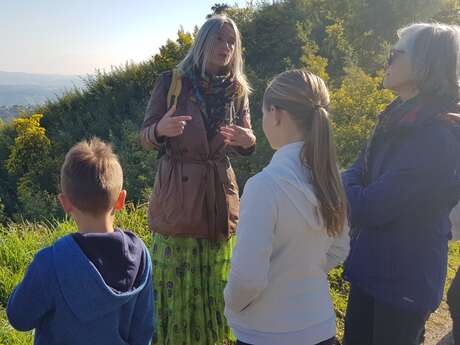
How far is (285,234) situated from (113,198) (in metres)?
0.63

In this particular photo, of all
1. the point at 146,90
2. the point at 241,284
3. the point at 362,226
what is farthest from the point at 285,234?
the point at 146,90

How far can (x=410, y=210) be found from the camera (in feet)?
6.21

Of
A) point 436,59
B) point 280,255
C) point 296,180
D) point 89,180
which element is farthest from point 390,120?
point 89,180

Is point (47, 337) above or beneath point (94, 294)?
beneath

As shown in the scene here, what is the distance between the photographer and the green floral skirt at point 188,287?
257 centimetres

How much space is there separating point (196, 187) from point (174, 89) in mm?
555

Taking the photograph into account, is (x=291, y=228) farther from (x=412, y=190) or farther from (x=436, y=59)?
(x=436, y=59)

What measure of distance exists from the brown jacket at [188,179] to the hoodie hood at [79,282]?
3.15ft

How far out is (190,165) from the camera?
99.2 inches

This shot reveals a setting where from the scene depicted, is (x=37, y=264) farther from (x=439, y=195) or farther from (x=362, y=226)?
(x=439, y=195)

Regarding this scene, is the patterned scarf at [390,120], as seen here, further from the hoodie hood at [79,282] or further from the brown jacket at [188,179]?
the hoodie hood at [79,282]

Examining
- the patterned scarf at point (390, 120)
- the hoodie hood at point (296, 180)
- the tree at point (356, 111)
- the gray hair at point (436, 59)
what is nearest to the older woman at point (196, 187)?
the patterned scarf at point (390, 120)

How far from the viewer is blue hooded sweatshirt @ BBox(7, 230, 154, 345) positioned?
1.51 meters

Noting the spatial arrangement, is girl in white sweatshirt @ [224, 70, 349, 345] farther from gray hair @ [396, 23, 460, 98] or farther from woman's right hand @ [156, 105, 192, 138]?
woman's right hand @ [156, 105, 192, 138]
